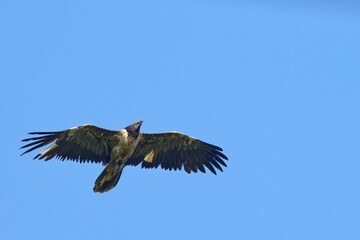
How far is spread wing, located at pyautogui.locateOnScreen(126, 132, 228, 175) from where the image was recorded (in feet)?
71.0

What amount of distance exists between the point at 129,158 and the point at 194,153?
6.25 feet

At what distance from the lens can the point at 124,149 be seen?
20641mm

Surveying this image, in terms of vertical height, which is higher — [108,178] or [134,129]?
[134,129]

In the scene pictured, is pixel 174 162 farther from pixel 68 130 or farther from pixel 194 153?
pixel 68 130

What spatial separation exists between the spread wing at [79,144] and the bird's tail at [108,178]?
1.32 ft

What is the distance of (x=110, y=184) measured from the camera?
67.2 ft

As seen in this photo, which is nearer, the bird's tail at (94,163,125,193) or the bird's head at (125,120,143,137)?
the bird's tail at (94,163,125,193)

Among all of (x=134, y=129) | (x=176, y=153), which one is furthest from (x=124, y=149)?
(x=176, y=153)

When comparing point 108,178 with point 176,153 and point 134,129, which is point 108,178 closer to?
point 134,129

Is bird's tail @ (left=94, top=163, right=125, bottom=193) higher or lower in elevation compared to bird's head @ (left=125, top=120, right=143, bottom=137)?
lower

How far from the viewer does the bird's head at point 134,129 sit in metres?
20.7

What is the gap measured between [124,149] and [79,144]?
1239 millimetres

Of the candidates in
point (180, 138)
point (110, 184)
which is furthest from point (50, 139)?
point (180, 138)

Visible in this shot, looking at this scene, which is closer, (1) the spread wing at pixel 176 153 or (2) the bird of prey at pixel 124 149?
(2) the bird of prey at pixel 124 149
